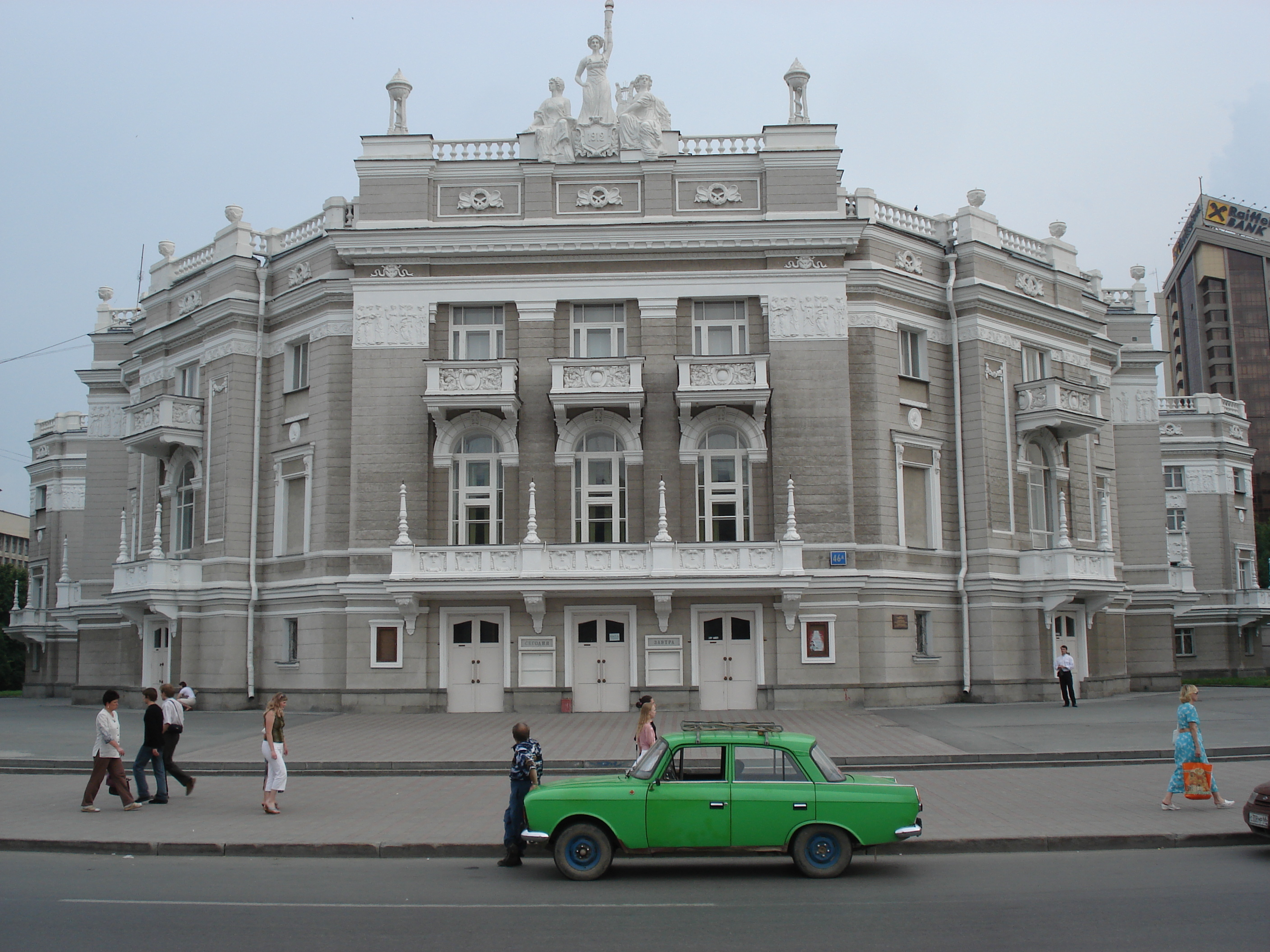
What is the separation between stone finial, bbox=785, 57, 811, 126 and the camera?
104 ft

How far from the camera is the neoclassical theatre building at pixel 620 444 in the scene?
1156 inches

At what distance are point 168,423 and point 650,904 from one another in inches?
1110

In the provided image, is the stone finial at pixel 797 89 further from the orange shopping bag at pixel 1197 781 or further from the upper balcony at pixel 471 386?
the orange shopping bag at pixel 1197 781

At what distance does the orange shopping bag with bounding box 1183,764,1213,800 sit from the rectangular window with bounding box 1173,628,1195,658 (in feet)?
151

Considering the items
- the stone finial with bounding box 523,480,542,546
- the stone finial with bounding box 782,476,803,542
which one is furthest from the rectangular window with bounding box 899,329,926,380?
the stone finial with bounding box 523,480,542,546

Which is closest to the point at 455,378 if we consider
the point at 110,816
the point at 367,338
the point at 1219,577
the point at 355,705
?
the point at 367,338

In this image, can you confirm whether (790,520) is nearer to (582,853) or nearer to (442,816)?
(442,816)

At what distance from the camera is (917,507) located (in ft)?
106

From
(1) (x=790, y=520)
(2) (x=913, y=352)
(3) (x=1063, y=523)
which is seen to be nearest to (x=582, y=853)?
(1) (x=790, y=520)

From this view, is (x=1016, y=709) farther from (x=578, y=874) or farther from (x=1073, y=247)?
(x=578, y=874)

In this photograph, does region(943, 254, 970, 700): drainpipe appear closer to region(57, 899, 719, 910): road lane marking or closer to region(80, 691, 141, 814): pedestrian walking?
region(80, 691, 141, 814): pedestrian walking

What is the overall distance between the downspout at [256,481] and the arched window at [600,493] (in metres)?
9.91

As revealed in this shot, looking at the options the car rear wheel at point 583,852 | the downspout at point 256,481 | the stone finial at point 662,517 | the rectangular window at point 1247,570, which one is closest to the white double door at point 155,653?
the downspout at point 256,481

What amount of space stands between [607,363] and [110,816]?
57.4 feet
